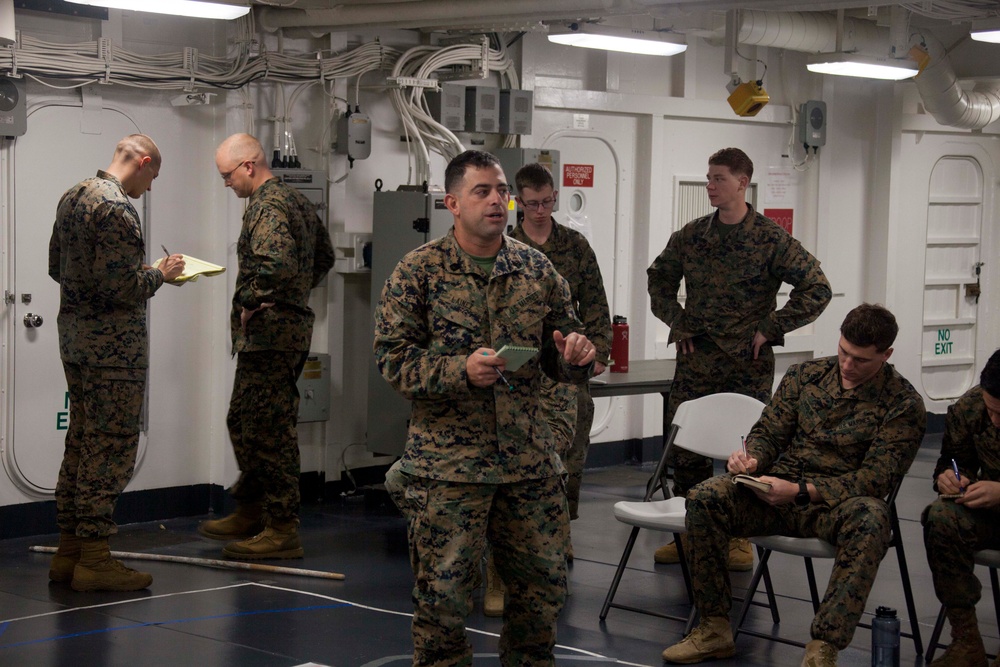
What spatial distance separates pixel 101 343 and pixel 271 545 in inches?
56.3

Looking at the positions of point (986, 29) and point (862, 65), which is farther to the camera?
point (862, 65)

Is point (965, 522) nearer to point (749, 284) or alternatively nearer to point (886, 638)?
point (886, 638)

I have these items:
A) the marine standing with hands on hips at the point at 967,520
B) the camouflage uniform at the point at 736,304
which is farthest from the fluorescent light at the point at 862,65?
the marine standing with hands on hips at the point at 967,520

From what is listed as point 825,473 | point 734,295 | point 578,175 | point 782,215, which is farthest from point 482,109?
point 825,473

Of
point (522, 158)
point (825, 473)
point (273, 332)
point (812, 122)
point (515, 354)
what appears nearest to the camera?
point (515, 354)

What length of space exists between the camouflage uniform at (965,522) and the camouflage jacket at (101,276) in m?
3.47

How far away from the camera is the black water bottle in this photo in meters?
3.89

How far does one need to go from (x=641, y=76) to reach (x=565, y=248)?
3959 millimetres

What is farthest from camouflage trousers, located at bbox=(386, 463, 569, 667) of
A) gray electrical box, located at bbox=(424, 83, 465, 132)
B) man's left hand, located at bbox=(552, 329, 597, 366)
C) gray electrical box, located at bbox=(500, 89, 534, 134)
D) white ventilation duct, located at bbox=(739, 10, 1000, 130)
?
white ventilation duct, located at bbox=(739, 10, 1000, 130)

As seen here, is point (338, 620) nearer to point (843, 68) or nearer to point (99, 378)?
point (99, 378)

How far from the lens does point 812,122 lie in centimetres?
1028

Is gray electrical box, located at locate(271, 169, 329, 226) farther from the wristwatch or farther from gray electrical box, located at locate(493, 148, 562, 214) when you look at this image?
the wristwatch

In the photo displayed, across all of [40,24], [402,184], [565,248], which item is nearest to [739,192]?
[565,248]

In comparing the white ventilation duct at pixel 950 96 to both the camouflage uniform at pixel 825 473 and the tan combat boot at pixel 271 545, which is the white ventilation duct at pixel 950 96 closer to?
the camouflage uniform at pixel 825 473
